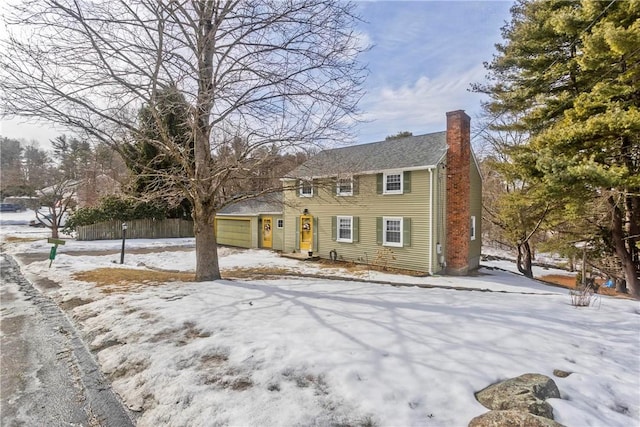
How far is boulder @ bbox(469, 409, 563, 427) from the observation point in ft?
7.93

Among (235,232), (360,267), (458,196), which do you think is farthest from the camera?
(235,232)

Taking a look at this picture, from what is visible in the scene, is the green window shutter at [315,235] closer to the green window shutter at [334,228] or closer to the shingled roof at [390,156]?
the green window shutter at [334,228]

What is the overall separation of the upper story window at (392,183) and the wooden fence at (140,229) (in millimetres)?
17897

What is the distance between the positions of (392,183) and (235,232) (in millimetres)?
12247

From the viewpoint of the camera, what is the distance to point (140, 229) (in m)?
23.1

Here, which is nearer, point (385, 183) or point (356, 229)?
point (385, 183)

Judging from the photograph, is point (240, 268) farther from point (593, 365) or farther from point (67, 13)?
point (593, 365)

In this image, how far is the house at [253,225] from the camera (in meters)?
18.7

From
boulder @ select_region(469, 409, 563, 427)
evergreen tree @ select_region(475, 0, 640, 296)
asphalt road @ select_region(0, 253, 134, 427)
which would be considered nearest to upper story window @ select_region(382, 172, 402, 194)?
evergreen tree @ select_region(475, 0, 640, 296)

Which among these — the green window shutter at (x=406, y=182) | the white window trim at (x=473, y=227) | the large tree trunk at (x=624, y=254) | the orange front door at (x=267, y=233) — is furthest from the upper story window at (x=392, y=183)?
the orange front door at (x=267, y=233)

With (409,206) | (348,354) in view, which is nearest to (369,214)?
(409,206)

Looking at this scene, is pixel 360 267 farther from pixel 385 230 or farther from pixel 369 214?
pixel 369 214

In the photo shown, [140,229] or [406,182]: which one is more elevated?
[406,182]

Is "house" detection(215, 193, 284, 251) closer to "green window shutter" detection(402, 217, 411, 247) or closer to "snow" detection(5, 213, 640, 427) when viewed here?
"green window shutter" detection(402, 217, 411, 247)
